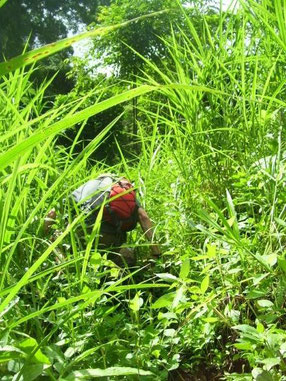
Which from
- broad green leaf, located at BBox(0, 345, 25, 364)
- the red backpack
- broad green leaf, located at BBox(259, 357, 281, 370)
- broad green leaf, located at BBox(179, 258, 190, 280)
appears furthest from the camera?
the red backpack

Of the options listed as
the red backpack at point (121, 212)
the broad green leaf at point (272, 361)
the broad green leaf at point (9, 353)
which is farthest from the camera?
the red backpack at point (121, 212)

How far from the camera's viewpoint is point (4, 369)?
68 centimetres

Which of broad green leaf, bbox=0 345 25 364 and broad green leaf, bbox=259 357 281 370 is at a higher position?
broad green leaf, bbox=0 345 25 364

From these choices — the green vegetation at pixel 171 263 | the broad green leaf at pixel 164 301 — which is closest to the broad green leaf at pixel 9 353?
the green vegetation at pixel 171 263

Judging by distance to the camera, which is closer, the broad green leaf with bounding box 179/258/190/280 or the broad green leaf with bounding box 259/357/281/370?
the broad green leaf with bounding box 259/357/281/370

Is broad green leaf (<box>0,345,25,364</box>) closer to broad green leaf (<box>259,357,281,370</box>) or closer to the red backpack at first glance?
broad green leaf (<box>259,357,281,370</box>)

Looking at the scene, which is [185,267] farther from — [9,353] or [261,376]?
[9,353]

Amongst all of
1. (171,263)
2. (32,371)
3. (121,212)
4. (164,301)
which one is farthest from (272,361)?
(121,212)

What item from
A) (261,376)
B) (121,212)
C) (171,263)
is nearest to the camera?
(261,376)

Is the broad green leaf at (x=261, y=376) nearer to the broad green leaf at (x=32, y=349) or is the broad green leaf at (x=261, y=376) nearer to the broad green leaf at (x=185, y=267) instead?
the broad green leaf at (x=185, y=267)

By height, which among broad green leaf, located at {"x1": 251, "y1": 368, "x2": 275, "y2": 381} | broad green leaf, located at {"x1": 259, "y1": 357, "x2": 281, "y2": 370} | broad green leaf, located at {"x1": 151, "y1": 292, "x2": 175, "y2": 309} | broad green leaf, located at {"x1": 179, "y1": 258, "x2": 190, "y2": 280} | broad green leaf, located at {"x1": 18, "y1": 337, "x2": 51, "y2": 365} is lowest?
broad green leaf, located at {"x1": 251, "y1": 368, "x2": 275, "y2": 381}

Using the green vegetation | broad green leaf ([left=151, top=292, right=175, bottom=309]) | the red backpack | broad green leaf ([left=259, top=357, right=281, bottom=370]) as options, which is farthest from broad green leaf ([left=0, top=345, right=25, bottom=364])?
the red backpack

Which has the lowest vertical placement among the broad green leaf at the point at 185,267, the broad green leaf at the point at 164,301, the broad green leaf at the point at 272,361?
the broad green leaf at the point at 272,361

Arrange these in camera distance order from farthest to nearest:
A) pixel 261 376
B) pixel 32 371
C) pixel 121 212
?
pixel 121 212 < pixel 261 376 < pixel 32 371
